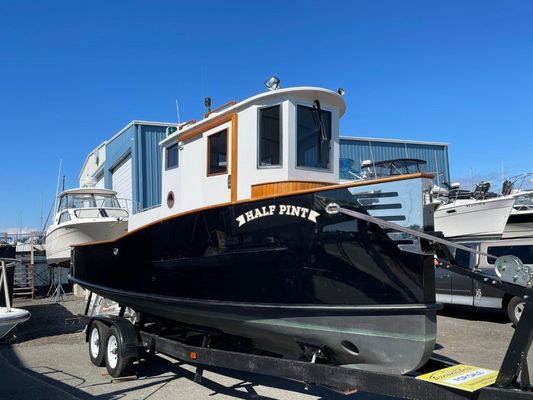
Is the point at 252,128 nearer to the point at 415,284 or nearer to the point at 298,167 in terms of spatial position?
the point at 298,167

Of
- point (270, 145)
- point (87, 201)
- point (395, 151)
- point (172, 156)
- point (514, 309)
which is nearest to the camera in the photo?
point (270, 145)

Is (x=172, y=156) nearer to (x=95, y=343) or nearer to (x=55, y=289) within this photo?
(x=95, y=343)

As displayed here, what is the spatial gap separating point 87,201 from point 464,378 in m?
12.0

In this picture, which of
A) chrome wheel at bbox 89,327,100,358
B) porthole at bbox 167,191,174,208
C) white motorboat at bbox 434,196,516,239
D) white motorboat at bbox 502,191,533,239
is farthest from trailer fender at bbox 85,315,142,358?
white motorboat at bbox 502,191,533,239

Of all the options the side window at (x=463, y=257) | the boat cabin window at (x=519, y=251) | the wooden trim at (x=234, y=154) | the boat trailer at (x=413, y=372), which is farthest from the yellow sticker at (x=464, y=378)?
the side window at (x=463, y=257)

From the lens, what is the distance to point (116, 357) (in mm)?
6523

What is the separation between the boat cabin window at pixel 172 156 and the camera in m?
6.64

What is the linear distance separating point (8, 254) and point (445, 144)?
20.2 m

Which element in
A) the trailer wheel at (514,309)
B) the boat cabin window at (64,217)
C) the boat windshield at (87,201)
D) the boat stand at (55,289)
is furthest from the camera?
the boat stand at (55,289)

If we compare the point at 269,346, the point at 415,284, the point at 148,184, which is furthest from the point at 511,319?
the point at 148,184

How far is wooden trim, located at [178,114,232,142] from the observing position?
5719 mm

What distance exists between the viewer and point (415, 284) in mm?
3760

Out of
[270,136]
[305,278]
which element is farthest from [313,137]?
[305,278]

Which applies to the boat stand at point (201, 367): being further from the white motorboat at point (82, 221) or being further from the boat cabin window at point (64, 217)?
the boat cabin window at point (64, 217)
